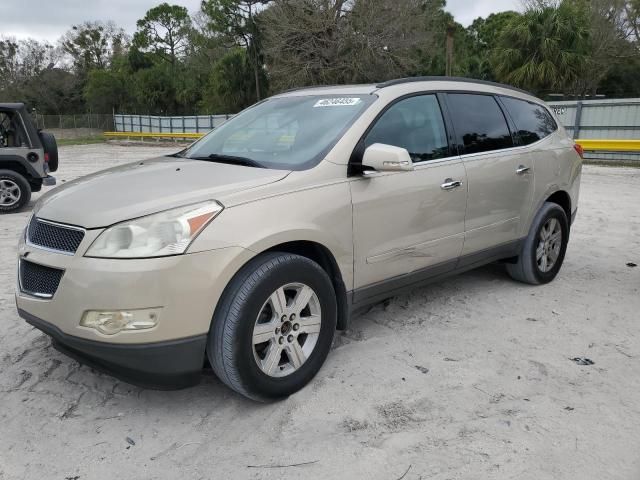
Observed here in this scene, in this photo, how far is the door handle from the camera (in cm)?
377

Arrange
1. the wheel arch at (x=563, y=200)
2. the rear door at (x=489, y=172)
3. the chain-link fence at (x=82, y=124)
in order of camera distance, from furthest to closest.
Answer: the chain-link fence at (x=82, y=124) → the wheel arch at (x=563, y=200) → the rear door at (x=489, y=172)

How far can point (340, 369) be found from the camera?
11.1 ft

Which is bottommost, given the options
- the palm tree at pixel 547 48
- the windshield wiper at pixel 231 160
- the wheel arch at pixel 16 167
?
the wheel arch at pixel 16 167

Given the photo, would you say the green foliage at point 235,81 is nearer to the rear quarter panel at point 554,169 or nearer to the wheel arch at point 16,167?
the wheel arch at point 16,167

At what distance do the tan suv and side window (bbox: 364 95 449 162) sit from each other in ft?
0.04

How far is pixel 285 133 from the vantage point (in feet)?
11.8

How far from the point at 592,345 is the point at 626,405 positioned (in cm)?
81

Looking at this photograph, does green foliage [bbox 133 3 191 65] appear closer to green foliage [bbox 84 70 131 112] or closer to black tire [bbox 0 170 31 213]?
green foliage [bbox 84 70 131 112]

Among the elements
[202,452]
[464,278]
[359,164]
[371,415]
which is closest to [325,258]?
[359,164]

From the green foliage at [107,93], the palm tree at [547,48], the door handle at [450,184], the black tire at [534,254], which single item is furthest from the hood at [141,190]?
the green foliage at [107,93]

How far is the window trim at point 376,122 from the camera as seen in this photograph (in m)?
3.26

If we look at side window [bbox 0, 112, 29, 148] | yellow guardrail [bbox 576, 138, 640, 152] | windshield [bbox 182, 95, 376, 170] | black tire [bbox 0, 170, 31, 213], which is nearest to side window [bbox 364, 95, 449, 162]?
windshield [bbox 182, 95, 376, 170]

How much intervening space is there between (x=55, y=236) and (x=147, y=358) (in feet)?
2.62

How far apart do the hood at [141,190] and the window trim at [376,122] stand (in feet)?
1.47
